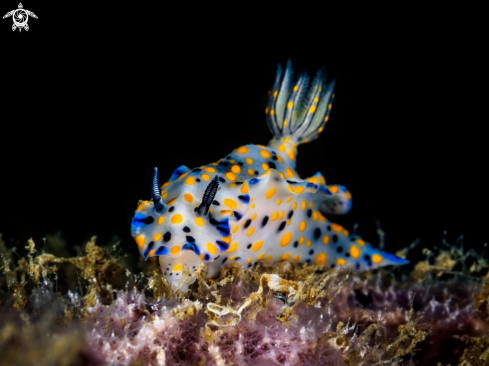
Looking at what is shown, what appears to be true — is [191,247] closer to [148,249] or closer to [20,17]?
[148,249]

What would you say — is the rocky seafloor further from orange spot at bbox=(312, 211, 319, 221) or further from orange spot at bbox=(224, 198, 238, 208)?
orange spot at bbox=(312, 211, 319, 221)

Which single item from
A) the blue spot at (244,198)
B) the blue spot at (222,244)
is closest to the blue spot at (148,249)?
the blue spot at (222,244)

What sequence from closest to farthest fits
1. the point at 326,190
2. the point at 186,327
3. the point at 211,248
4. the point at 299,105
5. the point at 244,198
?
the point at 186,327, the point at 211,248, the point at 244,198, the point at 326,190, the point at 299,105

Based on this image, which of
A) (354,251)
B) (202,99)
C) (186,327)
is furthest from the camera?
(202,99)

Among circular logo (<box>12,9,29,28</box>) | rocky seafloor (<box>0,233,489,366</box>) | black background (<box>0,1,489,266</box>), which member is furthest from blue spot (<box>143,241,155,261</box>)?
circular logo (<box>12,9,29,28</box>)

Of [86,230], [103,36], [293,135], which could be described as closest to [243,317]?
[293,135]

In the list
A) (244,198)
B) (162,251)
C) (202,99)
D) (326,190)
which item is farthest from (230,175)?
(202,99)

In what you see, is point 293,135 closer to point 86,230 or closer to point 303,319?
point 303,319
